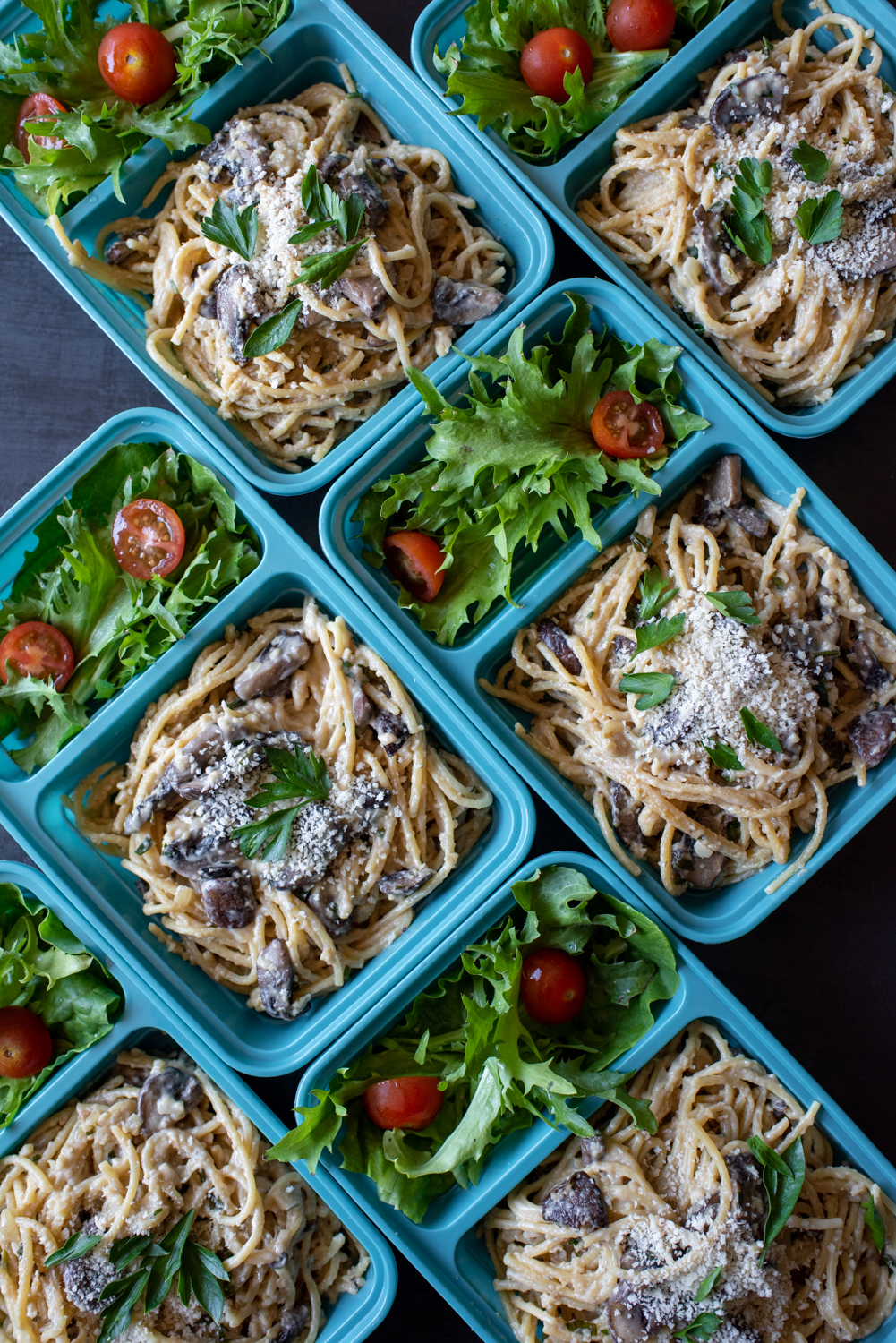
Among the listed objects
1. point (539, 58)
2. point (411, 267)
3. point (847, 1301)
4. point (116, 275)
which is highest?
point (116, 275)

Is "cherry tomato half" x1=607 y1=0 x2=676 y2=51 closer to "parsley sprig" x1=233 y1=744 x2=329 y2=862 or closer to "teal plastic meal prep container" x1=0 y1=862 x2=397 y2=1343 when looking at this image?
"parsley sprig" x1=233 y1=744 x2=329 y2=862

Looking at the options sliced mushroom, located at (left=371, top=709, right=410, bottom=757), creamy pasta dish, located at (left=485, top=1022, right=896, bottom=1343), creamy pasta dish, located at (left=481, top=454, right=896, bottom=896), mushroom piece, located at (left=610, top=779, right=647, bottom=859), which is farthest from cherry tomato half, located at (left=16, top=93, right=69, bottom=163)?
creamy pasta dish, located at (left=485, top=1022, right=896, bottom=1343)

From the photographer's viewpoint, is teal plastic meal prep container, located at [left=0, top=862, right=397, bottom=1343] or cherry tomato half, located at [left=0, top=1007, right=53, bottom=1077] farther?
cherry tomato half, located at [left=0, top=1007, right=53, bottom=1077]

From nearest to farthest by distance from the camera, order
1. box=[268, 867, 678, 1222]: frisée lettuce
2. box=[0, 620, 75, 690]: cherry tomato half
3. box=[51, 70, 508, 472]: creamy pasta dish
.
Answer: box=[268, 867, 678, 1222]: frisée lettuce < box=[51, 70, 508, 472]: creamy pasta dish < box=[0, 620, 75, 690]: cherry tomato half

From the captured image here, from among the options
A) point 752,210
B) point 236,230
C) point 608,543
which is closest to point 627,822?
point 608,543

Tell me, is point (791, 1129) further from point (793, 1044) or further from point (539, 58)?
point (539, 58)

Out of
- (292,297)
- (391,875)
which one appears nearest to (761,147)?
(292,297)
